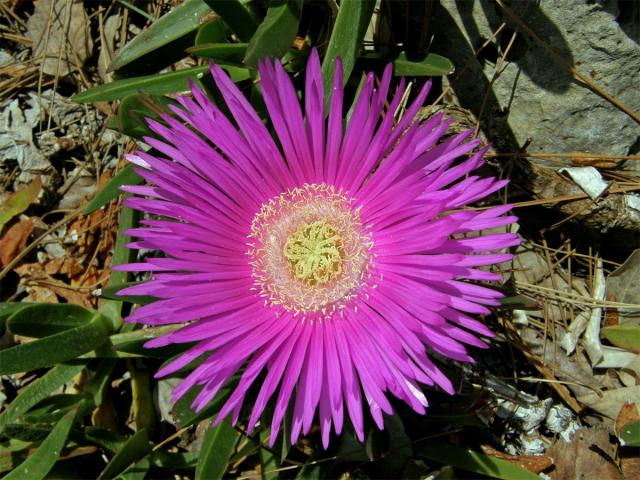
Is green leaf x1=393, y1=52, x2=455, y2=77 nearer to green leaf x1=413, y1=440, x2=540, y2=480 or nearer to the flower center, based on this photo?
the flower center

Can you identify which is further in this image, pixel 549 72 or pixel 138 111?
pixel 549 72

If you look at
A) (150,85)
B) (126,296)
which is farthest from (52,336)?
(150,85)

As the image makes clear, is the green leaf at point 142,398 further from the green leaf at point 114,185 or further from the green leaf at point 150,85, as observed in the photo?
the green leaf at point 150,85

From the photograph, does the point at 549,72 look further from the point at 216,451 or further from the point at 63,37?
the point at 63,37

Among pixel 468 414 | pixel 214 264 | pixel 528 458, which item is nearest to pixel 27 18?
pixel 214 264

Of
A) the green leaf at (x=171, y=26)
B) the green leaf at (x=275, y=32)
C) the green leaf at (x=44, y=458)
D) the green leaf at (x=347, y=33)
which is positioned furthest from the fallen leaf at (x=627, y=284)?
the green leaf at (x=44, y=458)

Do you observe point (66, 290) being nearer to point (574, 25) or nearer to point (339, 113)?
point (339, 113)
